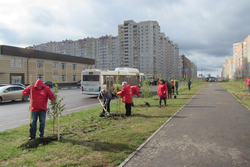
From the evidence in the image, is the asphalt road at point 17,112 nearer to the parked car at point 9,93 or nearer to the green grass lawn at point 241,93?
the parked car at point 9,93

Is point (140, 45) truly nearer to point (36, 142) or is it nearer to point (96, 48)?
point (96, 48)

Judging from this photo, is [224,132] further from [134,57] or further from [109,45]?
[109,45]

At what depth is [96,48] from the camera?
427ft

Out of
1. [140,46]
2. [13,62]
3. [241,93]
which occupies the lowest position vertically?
[241,93]

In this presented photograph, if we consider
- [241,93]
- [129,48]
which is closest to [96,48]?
[129,48]

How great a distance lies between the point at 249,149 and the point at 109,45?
415 ft

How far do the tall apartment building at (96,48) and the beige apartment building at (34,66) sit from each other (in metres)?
70.9

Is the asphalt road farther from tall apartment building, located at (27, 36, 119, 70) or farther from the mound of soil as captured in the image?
tall apartment building, located at (27, 36, 119, 70)

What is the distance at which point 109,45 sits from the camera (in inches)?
5017

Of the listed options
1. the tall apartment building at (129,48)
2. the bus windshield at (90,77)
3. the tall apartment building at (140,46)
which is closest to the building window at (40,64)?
the bus windshield at (90,77)

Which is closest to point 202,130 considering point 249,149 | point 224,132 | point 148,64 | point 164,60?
point 224,132

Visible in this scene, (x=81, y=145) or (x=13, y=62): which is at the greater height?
(x=13, y=62)

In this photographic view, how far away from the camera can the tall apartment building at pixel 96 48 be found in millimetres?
126438

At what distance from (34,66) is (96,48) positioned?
91444 millimetres
